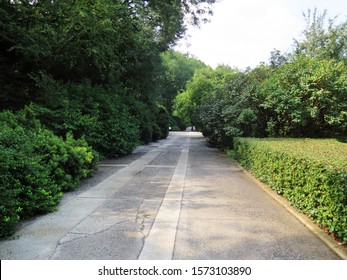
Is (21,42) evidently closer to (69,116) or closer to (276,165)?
(69,116)

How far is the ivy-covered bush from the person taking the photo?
3.84 metres

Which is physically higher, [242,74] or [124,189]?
[242,74]

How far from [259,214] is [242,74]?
11.8 meters

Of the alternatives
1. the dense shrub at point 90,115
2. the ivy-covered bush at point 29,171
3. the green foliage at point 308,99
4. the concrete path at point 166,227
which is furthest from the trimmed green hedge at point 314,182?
the dense shrub at point 90,115

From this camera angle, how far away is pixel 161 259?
3273 mm

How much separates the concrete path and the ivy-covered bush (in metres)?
0.27

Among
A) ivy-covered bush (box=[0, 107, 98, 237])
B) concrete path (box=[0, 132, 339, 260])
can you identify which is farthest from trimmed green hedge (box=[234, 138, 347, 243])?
ivy-covered bush (box=[0, 107, 98, 237])

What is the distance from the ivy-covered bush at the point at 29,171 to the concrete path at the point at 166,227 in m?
0.27

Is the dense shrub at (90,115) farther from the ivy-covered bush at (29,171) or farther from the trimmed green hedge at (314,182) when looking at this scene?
the trimmed green hedge at (314,182)

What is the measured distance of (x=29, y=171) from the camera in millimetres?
4539

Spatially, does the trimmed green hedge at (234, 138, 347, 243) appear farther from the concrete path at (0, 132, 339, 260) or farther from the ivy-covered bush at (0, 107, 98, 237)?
the ivy-covered bush at (0, 107, 98, 237)

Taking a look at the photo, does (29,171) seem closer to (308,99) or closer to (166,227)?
(166,227)

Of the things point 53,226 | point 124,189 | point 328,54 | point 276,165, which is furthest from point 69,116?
point 328,54

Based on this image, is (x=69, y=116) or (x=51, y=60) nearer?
(x=69, y=116)
